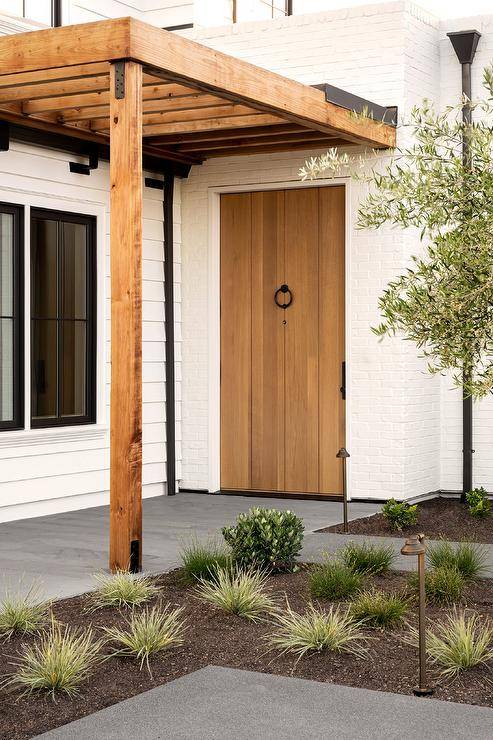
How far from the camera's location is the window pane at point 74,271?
360 inches

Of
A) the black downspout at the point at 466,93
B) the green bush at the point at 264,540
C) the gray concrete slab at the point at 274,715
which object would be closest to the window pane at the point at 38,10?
the black downspout at the point at 466,93

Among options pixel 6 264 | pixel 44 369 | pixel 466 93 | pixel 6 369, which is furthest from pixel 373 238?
pixel 6 369

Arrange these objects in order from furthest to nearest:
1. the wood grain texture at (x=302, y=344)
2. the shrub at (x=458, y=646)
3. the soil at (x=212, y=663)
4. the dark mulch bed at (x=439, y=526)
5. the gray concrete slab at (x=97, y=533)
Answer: the wood grain texture at (x=302, y=344), the dark mulch bed at (x=439, y=526), the gray concrete slab at (x=97, y=533), the shrub at (x=458, y=646), the soil at (x=212, y=663)

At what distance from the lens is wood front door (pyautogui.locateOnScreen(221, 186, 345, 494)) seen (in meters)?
9.81

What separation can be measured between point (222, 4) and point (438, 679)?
1016cm

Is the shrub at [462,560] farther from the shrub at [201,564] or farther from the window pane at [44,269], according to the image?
the window pane at [44,269]

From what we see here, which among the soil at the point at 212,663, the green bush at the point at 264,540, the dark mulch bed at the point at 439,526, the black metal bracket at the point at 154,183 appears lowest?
the dark mulch bed at the point at 439,526

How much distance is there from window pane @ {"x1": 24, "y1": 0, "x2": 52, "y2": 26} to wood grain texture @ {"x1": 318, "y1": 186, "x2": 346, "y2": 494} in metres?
3.38

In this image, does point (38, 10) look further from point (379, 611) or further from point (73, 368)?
point (379, 611)

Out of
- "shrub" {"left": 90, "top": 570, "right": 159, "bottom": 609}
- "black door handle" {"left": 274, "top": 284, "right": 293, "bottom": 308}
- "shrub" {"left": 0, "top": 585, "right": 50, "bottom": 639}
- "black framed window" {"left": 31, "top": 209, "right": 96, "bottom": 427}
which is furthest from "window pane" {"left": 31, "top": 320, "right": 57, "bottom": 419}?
"shrub" {"left": 0, "top": 585, "right": 50, "bottom": 639}

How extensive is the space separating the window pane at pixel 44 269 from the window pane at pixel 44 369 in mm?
120

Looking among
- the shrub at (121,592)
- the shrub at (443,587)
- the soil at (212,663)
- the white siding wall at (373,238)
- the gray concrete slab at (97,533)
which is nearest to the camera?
the soil at (212,663)

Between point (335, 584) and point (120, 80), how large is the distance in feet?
10.0

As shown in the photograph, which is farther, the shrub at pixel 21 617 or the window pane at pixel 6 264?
the window pane at pixel 6 264
